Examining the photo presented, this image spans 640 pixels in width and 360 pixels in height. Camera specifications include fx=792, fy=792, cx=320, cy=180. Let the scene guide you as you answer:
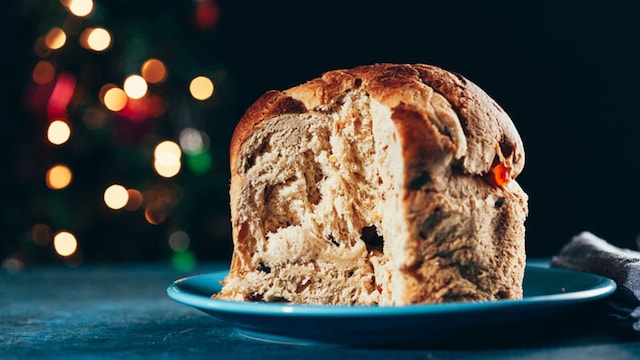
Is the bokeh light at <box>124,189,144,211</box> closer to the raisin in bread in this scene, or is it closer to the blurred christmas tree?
the blurred christmas tree

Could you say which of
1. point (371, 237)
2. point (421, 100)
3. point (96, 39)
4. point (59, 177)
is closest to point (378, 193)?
point (371, 237)

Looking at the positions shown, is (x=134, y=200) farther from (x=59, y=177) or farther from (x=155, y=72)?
(x=155, y=72)

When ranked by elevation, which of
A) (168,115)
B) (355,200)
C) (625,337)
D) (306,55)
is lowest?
(625,337)

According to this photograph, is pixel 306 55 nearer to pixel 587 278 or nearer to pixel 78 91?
pixel 78 91

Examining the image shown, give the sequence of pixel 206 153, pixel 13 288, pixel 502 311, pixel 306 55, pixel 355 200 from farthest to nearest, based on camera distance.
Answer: pixel 306 55 < pixel 206 153 < pixel 13 288 < pixel 355 200 < pixel 502 311

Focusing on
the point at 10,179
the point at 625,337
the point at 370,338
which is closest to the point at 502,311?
the point at 370,338

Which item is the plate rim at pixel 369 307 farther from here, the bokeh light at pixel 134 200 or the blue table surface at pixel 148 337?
the bokeh light at pixel 134 200
